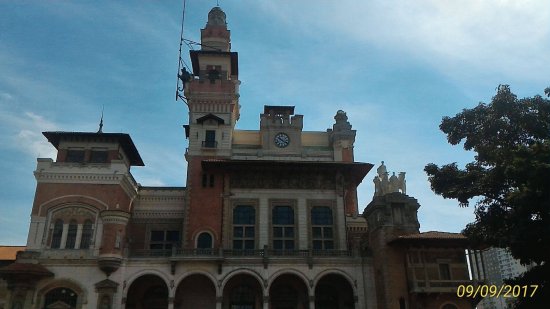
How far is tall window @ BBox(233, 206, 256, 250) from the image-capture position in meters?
36.8

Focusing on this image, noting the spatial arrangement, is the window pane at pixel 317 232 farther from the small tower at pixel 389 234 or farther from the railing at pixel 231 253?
the small tower at pixel 389 234

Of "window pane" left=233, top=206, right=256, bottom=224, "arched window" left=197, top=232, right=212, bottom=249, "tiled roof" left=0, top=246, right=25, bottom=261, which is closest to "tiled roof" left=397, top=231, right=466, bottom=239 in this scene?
"window pane" left=233, top=206, right=256, bottom=224

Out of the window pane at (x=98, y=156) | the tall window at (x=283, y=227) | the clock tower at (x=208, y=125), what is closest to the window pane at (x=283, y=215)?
the tall window at (x=283, y=227)

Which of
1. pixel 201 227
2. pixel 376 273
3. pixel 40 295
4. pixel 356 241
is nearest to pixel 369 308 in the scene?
pixel 376 273

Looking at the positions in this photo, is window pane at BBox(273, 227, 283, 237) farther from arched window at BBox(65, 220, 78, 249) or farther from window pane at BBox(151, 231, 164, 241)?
arched window at BBox(65, 220, 78, 249)

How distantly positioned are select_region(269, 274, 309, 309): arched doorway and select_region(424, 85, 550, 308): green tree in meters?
13.5

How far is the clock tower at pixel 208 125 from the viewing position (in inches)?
1464

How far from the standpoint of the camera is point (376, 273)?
3297 centimetres

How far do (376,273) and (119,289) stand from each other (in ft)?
60.5

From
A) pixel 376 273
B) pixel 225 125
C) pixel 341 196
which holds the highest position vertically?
pixel 225 125

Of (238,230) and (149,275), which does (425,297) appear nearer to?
(238,230)

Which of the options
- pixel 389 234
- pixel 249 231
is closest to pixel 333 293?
pixel 389 234

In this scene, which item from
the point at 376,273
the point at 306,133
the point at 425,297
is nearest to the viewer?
the point at 425,297
